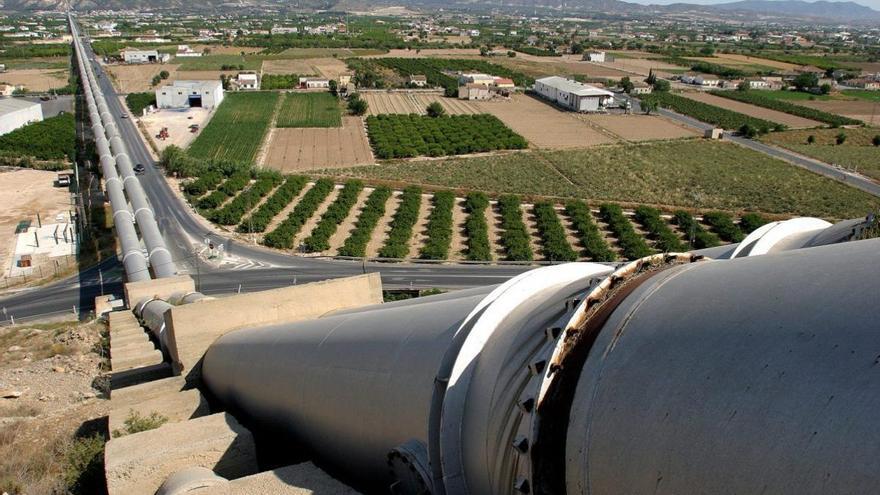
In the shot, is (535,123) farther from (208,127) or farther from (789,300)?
(789,300)

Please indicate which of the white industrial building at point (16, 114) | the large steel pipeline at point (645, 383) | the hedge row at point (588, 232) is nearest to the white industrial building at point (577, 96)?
the hedge row at point (588, 232)

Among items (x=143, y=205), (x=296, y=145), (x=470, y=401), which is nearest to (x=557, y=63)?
(x=296, y=145)

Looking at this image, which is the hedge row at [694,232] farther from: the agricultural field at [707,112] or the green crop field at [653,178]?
the agricultural field at [707,112]

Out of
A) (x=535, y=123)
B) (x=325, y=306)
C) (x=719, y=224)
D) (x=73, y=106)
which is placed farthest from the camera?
(x=73, y=106)

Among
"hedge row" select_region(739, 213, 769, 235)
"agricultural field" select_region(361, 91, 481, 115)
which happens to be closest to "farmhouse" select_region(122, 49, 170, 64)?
"agricultural field" select_region(361, 91, 481, 115)

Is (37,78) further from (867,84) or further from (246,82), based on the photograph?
(867,84)

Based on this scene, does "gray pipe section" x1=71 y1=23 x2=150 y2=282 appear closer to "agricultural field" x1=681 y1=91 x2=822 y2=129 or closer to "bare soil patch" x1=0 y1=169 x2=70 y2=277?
"bare soil patch" x1=0 y1=169 x2=70 y2=277
